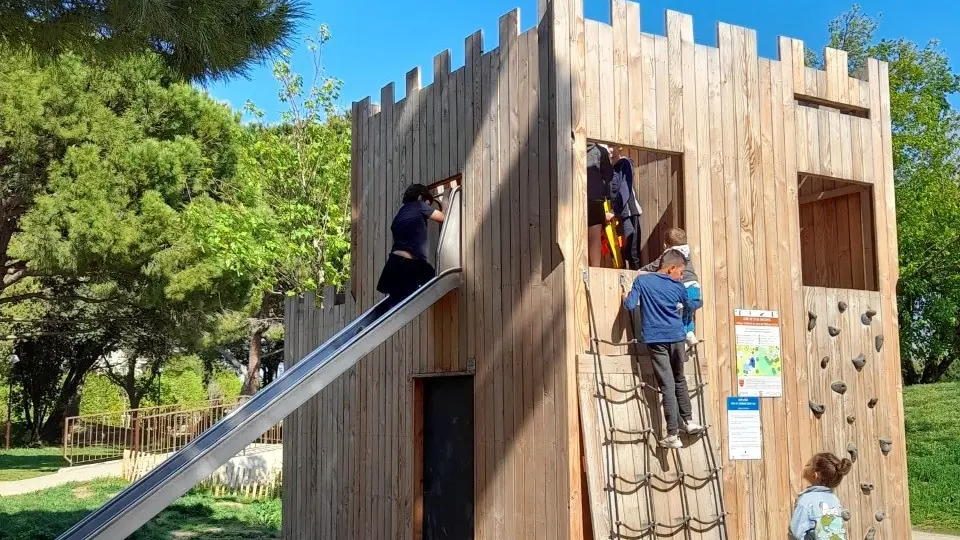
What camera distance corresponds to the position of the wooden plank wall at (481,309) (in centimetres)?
771

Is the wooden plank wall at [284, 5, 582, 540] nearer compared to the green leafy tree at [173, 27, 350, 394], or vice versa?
the wooden plank wall at [284, 5, 582, 540]

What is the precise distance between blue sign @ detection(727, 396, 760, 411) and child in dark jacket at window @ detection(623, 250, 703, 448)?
2.09 ft

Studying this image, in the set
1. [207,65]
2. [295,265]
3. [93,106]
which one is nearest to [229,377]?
[93,106]

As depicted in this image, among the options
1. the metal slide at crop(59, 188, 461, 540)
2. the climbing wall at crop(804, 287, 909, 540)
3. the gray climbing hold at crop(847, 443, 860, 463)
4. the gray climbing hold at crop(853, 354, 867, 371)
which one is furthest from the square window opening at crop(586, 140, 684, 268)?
the gray climbing hold at crop(847, 443, 860, 463)

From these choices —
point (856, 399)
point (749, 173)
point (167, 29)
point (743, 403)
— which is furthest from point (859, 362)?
point (167, 29)

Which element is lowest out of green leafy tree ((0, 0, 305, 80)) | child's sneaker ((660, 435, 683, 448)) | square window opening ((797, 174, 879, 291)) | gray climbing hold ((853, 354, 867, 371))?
child's sneaker ((660, 435, 683, 448))

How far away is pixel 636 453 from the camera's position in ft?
24.6

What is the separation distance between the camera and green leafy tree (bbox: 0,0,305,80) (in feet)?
24.6

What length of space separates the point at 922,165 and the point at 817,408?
11934mm

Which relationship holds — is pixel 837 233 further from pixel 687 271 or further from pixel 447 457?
pixel 447 457

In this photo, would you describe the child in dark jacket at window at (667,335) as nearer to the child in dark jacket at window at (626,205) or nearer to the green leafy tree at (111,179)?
the child in dark jacket at window at (626,205)

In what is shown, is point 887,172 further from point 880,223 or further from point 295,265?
point 295,265

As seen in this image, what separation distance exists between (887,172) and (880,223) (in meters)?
0.54

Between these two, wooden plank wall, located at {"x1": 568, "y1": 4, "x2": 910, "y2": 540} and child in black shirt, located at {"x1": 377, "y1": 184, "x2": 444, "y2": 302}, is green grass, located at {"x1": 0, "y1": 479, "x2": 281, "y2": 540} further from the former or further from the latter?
wooden plank wall, located at {"x1": 568, "y1": 4, "x2": 910, "y2": 540}
